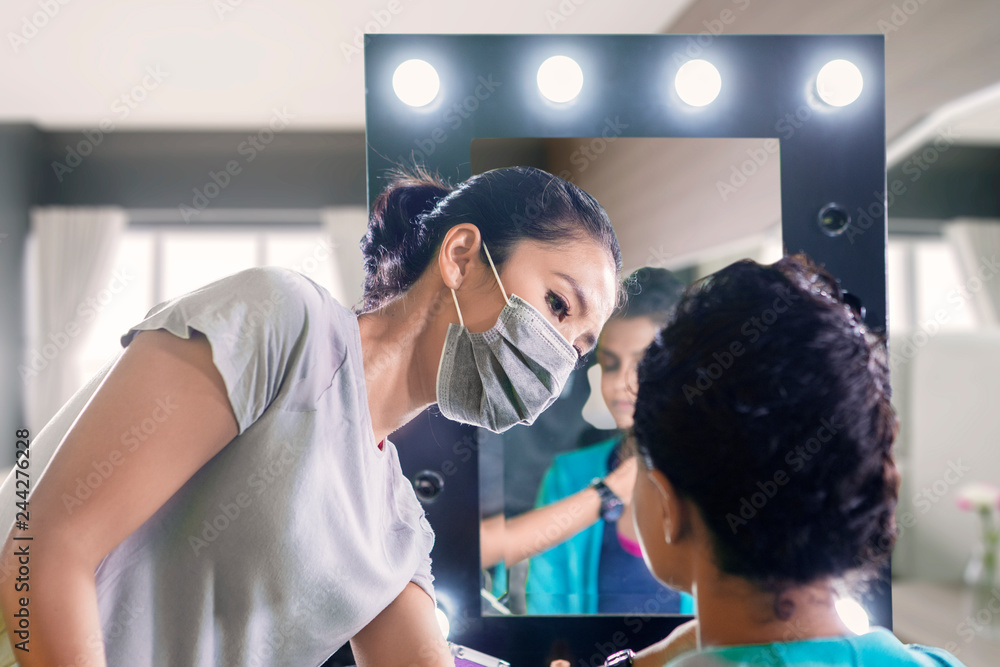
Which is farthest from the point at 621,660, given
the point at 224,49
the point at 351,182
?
the point at 351,182

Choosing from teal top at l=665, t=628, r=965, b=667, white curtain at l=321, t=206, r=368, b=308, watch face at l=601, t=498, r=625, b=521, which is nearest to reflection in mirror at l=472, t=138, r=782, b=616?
watch face at l=601, t=498, r=625, b=521

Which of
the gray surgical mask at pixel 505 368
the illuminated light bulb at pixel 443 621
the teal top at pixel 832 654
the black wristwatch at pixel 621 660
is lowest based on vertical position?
the illuminated light bulb at pixel 443 621

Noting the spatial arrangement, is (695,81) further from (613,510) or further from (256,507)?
(256,507)

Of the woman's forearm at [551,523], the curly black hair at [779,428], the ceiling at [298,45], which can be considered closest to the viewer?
the curly black hair at [779,428]

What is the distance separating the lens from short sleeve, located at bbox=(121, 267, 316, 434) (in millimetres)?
507

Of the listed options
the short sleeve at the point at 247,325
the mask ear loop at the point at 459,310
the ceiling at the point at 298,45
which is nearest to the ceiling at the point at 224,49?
the ceiling at the point at 298,45

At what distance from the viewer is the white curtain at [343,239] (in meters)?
2.77

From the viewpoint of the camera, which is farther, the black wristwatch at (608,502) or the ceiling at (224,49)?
the ceiling at (224,49)

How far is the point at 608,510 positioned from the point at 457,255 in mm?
325

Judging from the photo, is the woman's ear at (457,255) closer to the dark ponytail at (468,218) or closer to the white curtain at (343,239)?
the dark ponytail at (468,218)

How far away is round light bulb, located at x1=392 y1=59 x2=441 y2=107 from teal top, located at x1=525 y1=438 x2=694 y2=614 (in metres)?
0.43

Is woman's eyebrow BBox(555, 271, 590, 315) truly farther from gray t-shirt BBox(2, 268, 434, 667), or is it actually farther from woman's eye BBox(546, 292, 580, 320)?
gray t-shirt BBox(2, 268, 434, 667)

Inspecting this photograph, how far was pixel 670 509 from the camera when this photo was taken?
0.51 m

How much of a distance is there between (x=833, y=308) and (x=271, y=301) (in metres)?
0.45
